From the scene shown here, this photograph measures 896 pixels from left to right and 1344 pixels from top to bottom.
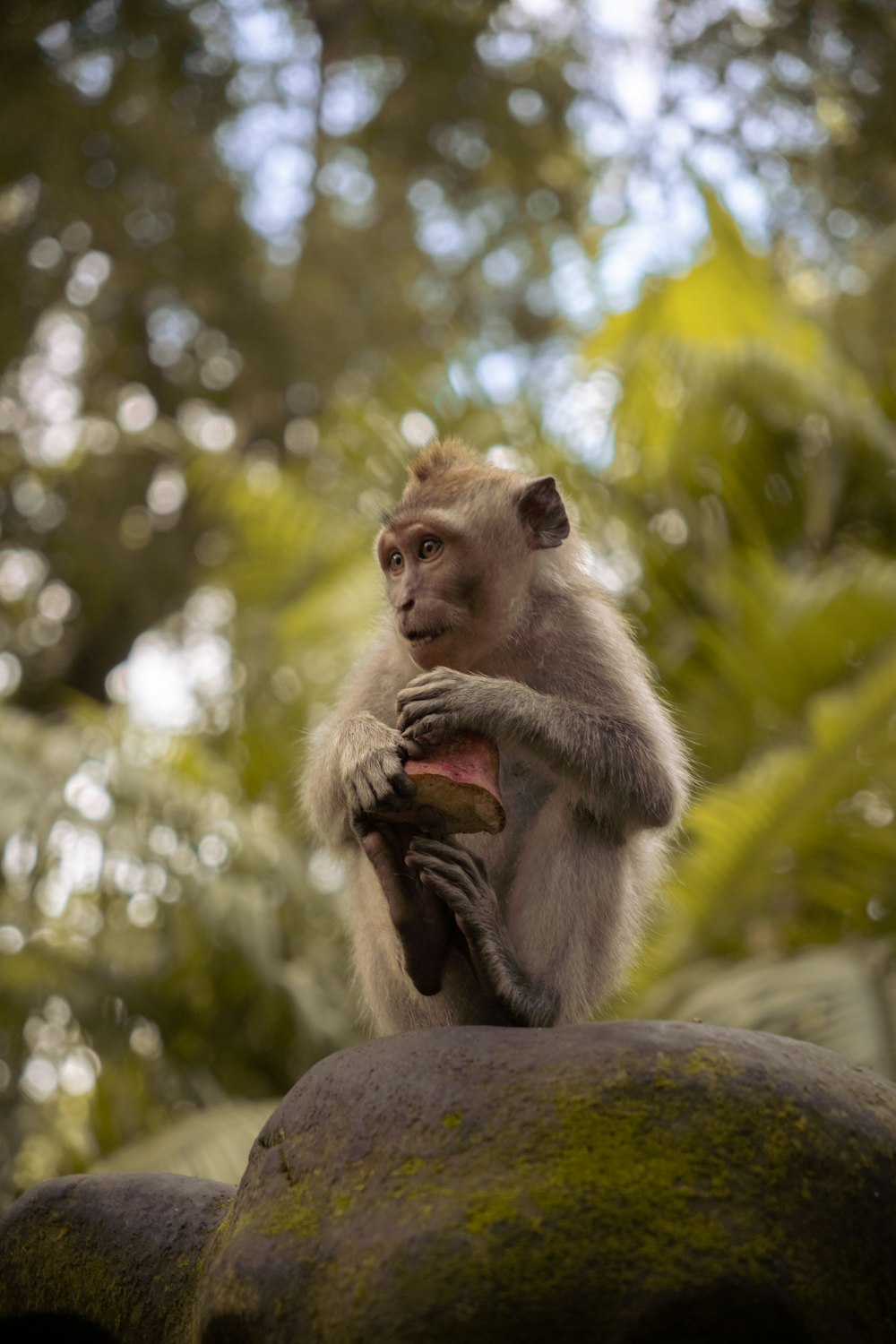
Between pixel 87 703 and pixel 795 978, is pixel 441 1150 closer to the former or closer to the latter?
pixel 795 978

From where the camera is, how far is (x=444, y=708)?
10.7ft

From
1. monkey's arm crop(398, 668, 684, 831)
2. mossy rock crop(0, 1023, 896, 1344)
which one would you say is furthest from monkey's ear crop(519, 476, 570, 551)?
mossy rock crop(0, 1023, 896, 1344)

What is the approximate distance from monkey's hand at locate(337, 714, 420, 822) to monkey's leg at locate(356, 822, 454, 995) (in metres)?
0.08

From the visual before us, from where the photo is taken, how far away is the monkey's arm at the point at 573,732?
328cm

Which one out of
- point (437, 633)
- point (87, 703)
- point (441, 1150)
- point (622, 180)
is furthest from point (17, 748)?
point (622, 180)

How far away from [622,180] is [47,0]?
14.9 feet

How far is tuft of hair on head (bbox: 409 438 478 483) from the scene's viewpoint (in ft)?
13.3

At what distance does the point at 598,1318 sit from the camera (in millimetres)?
2406

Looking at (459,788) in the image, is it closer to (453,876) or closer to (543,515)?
(453,876)

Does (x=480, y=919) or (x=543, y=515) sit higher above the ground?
(x=543, y=515)

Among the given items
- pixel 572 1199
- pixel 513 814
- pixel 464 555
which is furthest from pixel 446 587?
pixel 572 1199

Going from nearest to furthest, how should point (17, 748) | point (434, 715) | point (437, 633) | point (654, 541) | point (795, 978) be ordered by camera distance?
point (434, 715)
point (437, 633)
point (795, 978)
point (17, 748)
point (654, 541)

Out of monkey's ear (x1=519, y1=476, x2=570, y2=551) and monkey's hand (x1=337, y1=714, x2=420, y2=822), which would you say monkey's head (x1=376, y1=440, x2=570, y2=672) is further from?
monkey's hand (x1=337, y1=714, x2=420, y2=822)

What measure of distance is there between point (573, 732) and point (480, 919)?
1.73ft
